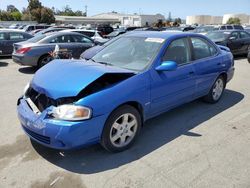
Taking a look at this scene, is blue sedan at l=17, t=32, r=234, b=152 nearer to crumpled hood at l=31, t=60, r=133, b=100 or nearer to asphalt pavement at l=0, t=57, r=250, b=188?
crumpled hood at l=31, t=60, r=133, b=100

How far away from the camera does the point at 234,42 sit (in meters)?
13.2

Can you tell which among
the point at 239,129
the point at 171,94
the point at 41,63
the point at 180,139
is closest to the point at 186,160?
the point at 180,139

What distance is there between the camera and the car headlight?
3182mm

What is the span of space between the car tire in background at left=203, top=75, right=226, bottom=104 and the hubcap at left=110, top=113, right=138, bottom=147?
245 cm

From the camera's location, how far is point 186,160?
3.58 meters

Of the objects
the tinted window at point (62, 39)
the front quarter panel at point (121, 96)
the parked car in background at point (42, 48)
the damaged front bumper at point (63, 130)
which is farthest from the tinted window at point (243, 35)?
the damaged front bumper at point (63, 130)

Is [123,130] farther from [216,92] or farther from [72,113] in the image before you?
[216,92]

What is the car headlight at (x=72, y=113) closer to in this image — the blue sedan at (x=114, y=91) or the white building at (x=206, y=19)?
the blue sedan at (x=114, y=91)

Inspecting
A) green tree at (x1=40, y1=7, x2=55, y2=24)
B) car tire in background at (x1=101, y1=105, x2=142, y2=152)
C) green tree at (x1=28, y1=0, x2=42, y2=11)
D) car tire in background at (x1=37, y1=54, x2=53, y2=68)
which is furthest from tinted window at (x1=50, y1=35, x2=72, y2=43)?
green tree at (x1=28, y1=0, x2=42, y2=11)

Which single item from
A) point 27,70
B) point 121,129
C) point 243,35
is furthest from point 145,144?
point 243,35

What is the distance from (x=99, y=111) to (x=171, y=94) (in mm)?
1528

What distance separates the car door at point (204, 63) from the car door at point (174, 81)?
A: 0.20m

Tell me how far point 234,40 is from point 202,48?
8.89 meters

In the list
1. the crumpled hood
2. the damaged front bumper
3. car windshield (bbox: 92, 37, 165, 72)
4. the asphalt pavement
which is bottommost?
the asphalt pavement
